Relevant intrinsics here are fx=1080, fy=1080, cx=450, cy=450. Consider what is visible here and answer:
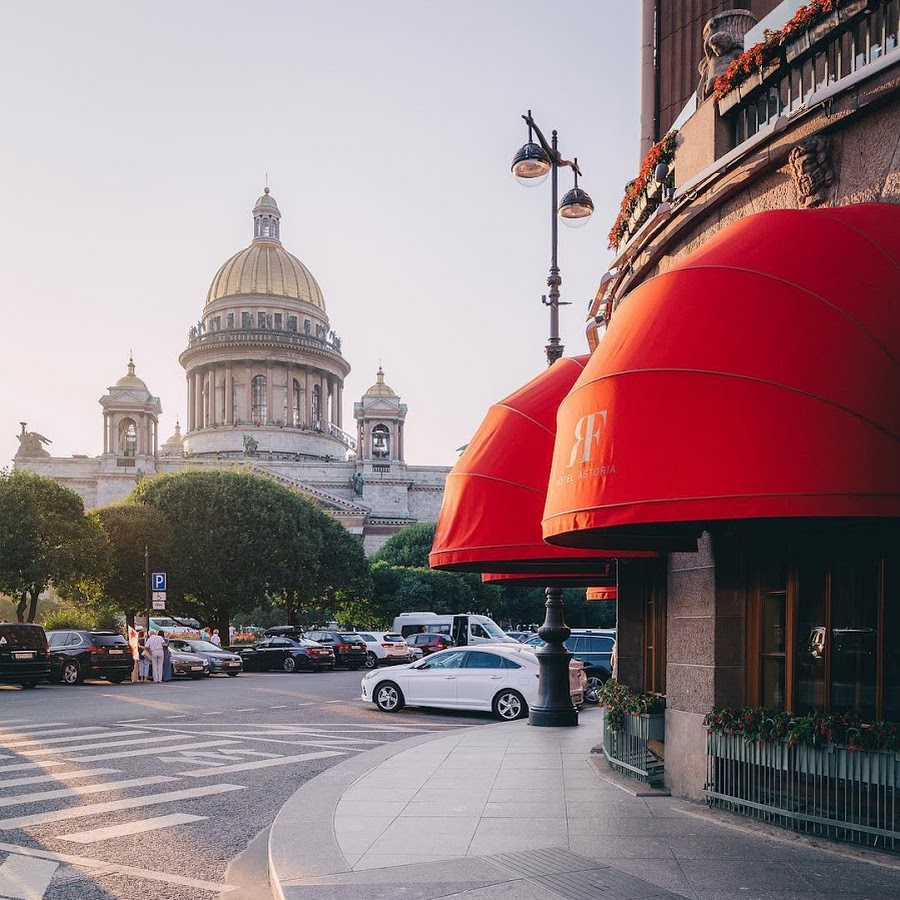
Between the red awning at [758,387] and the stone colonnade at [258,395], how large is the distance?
104151 millimetres

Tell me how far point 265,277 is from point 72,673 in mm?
89241

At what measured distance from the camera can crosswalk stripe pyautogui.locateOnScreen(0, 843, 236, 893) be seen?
797 centimetres

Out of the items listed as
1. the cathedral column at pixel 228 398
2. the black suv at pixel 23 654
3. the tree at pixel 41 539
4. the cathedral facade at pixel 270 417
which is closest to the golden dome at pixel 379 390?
the cathedral facade at pixel 270 417

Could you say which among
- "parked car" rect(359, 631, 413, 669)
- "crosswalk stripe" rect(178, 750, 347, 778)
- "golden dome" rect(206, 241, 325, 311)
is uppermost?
"golden dome" rect(206, 241, 325, 311)

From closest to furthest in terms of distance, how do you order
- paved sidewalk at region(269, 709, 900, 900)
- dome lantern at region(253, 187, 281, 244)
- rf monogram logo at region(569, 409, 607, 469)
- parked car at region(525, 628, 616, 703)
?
paved sidewalk at region(269, 709, 900, 900)
rf monogram logo at region(569, 409, 607, 469)
parked car at region(525, 628, 616, 703)
dome lantern at region(253, 187, 281, 244)

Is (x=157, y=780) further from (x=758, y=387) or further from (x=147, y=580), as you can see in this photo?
(x=147, y=580)

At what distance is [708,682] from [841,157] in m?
4.70

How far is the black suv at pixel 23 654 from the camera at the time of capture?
27.0 metres

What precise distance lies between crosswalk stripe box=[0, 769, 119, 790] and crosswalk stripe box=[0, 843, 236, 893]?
10.5 feet

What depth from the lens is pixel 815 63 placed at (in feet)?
30.1

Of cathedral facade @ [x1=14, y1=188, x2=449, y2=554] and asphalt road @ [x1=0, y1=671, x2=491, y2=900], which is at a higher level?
cathedral facade @ [x1=14, y1=188, x2=449, y2=554]

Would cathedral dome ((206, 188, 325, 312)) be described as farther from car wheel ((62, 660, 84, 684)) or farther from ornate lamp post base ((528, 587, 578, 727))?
ornate lamp post base ((528, 587, 578, 727))

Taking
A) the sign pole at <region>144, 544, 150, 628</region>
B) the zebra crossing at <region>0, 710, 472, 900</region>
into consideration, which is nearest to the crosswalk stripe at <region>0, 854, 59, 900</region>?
the zebra crossing at <region>0, 710, 472, 900</region>

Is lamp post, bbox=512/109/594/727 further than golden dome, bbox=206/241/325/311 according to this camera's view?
No
